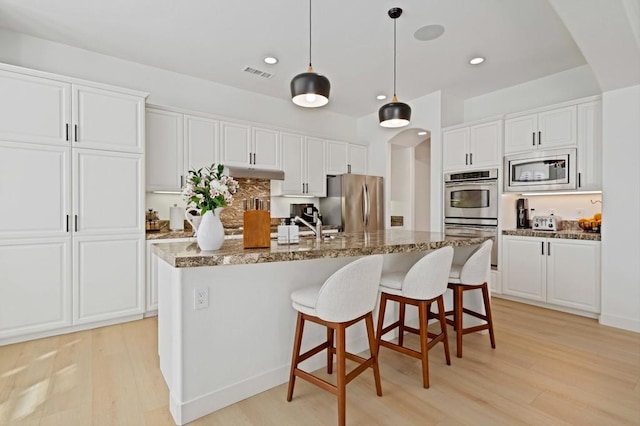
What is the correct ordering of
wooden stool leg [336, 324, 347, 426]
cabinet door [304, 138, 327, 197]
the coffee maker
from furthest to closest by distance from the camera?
cabinet door [304, 138, 327, 197]
the coffee maker
wooden stool leg [336, 324, 347, 426]

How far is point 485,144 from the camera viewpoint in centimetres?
447

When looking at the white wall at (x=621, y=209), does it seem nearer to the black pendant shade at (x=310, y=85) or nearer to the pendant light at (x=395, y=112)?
the pendant light at (x=395, y=112)

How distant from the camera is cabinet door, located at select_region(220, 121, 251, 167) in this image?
438 centimetres

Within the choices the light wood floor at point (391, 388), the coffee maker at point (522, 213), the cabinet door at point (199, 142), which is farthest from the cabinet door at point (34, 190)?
the coffee maker at point (522, 213)

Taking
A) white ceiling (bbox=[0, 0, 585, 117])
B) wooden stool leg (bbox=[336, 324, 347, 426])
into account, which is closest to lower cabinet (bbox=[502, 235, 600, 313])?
white ceiling (bbox=[0, 0, 585, 117])

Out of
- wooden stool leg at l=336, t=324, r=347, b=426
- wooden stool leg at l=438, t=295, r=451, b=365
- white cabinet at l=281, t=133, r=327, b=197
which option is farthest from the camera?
white cabinet at l=281, t=133, r=327, b=197

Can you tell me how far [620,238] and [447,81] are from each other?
106 inches

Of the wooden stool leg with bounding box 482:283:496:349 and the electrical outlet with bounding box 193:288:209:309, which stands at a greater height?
the electrical outlet with bounding box 193:288:209:309

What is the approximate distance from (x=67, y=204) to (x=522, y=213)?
17.5 ft

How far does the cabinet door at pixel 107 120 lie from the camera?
3154 millimetres

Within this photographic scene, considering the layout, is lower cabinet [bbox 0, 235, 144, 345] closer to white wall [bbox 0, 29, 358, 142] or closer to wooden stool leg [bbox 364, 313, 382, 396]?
white wall [bbox 0, 29, 358, 142]

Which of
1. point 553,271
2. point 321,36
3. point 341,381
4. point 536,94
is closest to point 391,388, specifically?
point 341,381

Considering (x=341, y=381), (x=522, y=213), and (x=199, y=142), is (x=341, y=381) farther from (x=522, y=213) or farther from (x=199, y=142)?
(x=522, y=213)

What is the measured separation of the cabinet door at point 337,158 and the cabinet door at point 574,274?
3158mm
